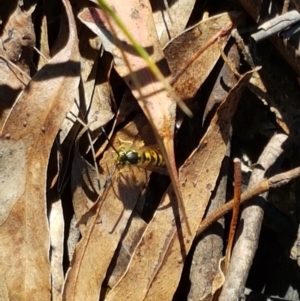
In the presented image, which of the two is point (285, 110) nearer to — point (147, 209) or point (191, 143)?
point (191, 143)

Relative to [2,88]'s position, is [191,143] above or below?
below

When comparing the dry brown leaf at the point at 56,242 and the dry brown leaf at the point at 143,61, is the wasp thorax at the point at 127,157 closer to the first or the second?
the dry brown leaf at the point at 143,61

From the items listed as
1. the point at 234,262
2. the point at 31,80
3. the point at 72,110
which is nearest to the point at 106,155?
the point at 72,110

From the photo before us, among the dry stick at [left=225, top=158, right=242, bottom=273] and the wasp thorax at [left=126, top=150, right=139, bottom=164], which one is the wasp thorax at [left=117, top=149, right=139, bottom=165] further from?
the dry stick at [left=225, top=158, right=242, bottom=273]

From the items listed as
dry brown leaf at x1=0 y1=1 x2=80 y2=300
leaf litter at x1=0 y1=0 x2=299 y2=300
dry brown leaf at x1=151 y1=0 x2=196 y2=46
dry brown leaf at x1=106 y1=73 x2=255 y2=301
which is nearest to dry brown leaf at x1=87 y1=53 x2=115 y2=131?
leaf litter at x1=0 y1=0 x2=299 y2=300

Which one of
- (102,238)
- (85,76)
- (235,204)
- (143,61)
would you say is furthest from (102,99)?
(235,204)

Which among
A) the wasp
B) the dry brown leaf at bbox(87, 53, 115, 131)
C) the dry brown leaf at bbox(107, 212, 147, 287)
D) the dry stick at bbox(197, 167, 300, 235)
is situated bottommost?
the dry brown leaf at bbox(107, 212, 147, 287)

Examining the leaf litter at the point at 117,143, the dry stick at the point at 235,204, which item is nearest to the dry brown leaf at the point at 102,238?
the leaf litter at the point at 117,143
